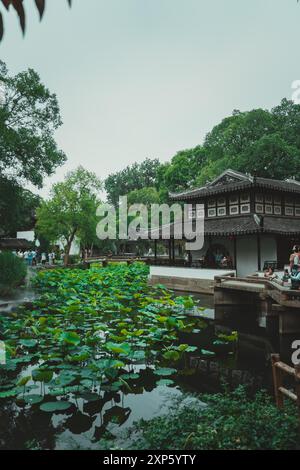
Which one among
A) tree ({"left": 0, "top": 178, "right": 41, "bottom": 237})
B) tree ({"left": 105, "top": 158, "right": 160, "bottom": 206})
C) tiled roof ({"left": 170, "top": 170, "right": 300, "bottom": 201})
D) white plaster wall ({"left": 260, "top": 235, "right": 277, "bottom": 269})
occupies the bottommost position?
white plaster wall ({"left": 260, "top": 235, "right": 277, "bottom": 269})

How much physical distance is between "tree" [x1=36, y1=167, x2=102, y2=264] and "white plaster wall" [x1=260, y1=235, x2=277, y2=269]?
16.5 m

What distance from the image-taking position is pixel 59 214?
31609mm

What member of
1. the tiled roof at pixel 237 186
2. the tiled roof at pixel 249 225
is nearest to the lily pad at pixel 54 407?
the tiled roof at pixel 249 225

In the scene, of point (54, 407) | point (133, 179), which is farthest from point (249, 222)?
point (133, 179)

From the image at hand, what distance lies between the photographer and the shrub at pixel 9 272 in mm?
15553

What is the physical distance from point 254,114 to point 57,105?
24.2 meters

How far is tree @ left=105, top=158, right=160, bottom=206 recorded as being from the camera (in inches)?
2335

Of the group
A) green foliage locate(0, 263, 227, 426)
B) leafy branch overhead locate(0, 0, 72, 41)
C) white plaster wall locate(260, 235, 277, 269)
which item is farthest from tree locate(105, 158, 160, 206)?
leafy branch overhead locate(0, 0, 72, 41)

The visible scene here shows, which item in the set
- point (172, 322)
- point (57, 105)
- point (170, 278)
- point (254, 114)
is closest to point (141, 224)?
point (254, 114)

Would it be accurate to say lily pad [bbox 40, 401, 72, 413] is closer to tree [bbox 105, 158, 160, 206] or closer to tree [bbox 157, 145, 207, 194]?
tree [bbox 157, 145, 207, 194]

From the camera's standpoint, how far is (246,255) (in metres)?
21.2

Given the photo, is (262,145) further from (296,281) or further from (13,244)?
(13,244)

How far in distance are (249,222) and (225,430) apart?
16.8m

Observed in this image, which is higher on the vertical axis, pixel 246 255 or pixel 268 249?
pixel 268 249
